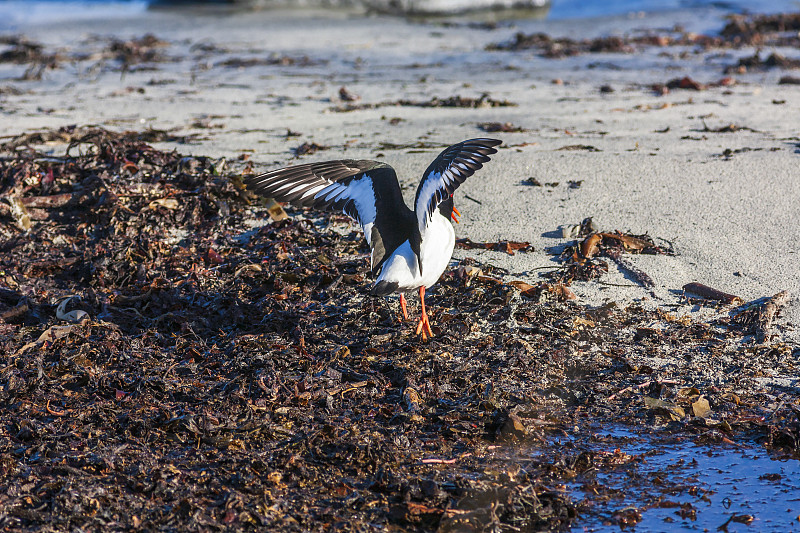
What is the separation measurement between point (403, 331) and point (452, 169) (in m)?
1.12

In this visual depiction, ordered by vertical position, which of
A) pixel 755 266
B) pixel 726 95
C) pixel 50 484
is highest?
pixel 726 95

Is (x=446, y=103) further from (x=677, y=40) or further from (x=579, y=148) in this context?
(x=677, y=40)

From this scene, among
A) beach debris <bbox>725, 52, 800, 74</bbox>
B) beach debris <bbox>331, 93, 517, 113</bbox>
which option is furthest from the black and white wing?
beach debris <bbox>725, 52, 800, 74</bbox>

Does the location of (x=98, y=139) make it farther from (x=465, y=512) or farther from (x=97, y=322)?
(x=465, y=512)

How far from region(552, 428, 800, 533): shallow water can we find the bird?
125 centimetres

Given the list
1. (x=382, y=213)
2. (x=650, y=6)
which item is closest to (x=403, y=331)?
(x=382, y=213)

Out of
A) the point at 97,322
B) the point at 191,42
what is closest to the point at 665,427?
the point at 97,322

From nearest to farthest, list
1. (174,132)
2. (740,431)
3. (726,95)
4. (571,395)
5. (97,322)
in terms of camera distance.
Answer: (740,431), (571,395), (97,322), (174,132), (726,95)

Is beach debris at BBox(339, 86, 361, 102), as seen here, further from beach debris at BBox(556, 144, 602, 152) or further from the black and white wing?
the black and white wing

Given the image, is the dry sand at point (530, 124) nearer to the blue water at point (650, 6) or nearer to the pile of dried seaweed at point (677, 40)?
the pile of dried seaweed at point (677, 40)

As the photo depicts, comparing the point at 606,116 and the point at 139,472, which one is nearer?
the point at 139,472

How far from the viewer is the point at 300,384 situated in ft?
12.8

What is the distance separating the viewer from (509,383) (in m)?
3.96

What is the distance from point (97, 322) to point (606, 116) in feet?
17.6
